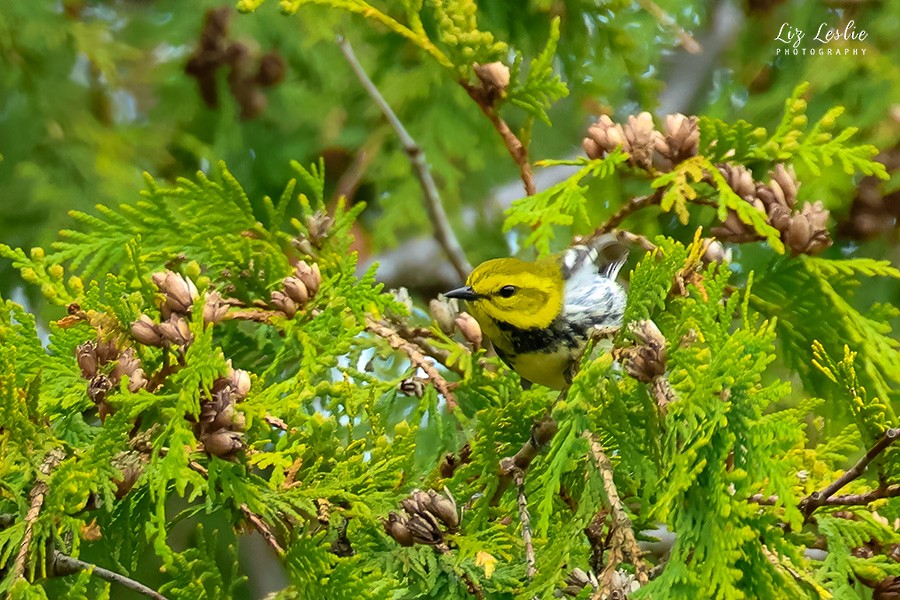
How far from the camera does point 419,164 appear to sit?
2.17m

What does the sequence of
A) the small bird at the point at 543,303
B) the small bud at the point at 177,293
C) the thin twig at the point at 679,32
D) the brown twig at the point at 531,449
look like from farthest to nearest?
the thin twig at the point at 679,32
the small bird at the point at 543,303
the brown twig at the point at 531,449
the small bud at the point at 177,293

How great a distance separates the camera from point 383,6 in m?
2.72

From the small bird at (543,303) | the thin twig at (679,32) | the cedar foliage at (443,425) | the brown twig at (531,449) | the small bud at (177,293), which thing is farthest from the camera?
the thin twig at (679,32)

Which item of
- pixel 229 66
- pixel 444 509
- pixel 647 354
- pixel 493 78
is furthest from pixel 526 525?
pixel 229 66

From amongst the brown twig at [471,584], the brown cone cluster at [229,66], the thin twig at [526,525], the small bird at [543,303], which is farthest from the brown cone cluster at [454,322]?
the brown cone cluster at [229,66]

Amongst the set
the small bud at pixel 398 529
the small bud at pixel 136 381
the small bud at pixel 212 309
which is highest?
the small bud at pixel 212 309

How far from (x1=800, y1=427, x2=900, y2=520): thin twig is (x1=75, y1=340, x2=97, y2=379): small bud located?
0.75 meters

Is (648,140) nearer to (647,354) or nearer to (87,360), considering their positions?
(647,354)

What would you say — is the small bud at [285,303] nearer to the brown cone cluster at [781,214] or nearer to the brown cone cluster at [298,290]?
the brown cone cluster at [298,290]

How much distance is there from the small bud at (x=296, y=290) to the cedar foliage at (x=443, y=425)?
0.5 inches

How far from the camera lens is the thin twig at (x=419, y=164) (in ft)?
6.50

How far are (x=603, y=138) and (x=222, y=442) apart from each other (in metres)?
0.73

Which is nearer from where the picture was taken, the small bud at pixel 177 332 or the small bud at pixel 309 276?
the small bud at pixel 177 332

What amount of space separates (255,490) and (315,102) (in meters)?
2.61
